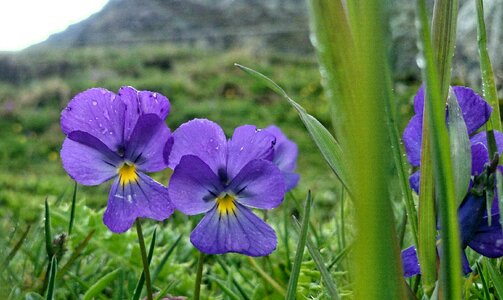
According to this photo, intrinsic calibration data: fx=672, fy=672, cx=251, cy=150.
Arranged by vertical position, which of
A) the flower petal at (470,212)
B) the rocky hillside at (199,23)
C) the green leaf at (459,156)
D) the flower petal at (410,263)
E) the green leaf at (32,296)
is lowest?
the flower petal at (410,263)

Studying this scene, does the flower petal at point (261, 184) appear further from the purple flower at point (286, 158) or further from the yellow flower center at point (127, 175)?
the purple flower at point (286, 158)

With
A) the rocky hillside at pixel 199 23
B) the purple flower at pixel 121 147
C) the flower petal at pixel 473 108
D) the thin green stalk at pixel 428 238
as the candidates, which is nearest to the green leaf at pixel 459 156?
the thin green stalk at pixel 428 238

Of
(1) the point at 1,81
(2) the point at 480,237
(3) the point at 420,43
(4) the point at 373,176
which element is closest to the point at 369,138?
(4) the point at 373,176

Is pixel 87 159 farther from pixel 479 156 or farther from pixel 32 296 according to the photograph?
pixel 479 156

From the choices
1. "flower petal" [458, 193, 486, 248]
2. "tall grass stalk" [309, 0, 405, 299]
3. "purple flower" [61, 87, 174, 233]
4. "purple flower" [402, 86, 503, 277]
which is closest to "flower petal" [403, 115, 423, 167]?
"purple flower" [402, 86, 503, 277]

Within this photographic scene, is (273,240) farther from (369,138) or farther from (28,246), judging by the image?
(28,246)

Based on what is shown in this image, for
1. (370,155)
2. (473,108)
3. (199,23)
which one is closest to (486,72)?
(473,108)
